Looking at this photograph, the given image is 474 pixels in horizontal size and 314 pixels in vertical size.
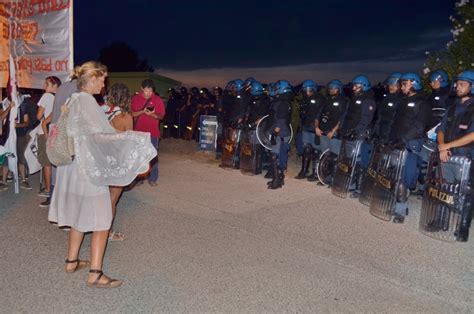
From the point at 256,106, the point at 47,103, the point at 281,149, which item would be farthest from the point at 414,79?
the point at 47,103

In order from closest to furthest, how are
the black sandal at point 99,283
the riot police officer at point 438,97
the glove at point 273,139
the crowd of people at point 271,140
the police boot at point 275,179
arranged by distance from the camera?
1. the crowd of people at point 271,140
2. the black sandal at point 99,283
3. the riot police officer at point 438,97
4. the police boot at point 275,179
5. the glove at point 273,139

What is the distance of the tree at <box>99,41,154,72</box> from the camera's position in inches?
1983

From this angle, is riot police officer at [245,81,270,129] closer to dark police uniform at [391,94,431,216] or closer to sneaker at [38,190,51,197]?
dark police uniform at [391,94,431,216]

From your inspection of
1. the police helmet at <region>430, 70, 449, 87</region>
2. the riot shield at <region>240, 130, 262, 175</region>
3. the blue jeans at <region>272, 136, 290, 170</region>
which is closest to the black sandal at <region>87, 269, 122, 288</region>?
the blue jeans at <region>272, 136, 290, 170</region>

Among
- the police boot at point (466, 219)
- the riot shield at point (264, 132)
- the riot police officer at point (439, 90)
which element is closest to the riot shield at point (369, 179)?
the police boot at point (466, 219)

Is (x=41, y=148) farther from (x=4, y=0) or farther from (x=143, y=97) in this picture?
(x=4, y=0)

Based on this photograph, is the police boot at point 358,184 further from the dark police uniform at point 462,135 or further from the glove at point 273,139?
the dark police uniform at point 462,135

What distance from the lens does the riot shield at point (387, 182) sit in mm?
6312

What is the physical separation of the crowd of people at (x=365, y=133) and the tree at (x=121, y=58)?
4114cm

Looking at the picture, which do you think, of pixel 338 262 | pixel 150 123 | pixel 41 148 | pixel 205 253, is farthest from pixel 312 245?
pixel 41 148

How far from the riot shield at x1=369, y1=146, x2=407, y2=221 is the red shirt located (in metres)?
3.87

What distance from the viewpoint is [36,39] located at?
23.8 ft

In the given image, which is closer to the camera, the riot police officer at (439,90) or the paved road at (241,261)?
the paved road at (241,261)

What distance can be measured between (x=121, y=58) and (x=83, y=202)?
49.7m
